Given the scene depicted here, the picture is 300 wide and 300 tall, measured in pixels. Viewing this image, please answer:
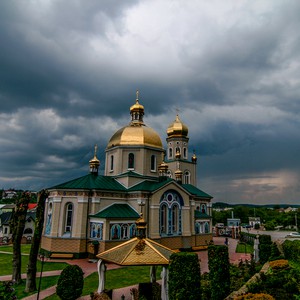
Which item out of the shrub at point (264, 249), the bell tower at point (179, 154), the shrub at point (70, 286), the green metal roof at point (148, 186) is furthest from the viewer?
the bell tower at point (179, 154)

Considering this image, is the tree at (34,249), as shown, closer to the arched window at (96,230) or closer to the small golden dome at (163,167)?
the arched window at (96,230)

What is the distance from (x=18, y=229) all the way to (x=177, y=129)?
115 feet

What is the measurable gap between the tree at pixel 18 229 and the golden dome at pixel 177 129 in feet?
109

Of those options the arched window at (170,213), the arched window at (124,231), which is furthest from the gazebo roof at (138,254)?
the arched window at (170,213)

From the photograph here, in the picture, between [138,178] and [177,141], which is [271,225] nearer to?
[177,141]

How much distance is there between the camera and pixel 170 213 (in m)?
30.0

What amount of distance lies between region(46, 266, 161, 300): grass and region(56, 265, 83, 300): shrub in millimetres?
1078

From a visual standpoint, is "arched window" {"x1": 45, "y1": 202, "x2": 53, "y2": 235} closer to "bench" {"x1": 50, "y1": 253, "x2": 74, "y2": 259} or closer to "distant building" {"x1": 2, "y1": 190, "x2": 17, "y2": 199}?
"bench" {"x1": 50, "y1": 253, "x2": 74, "y2": 259}

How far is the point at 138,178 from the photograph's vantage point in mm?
31594

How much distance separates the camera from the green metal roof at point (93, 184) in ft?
90.1

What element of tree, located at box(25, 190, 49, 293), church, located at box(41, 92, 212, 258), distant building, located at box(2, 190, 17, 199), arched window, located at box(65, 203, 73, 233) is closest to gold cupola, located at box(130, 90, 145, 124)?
church, located at box(41, 92, 212, 258)

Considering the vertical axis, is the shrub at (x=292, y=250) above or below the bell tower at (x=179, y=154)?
below

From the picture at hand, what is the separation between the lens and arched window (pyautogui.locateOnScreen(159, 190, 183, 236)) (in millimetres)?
29391

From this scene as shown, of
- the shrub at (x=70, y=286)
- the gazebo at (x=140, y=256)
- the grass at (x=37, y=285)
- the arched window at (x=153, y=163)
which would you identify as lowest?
the grass at (x=37, y=285)
